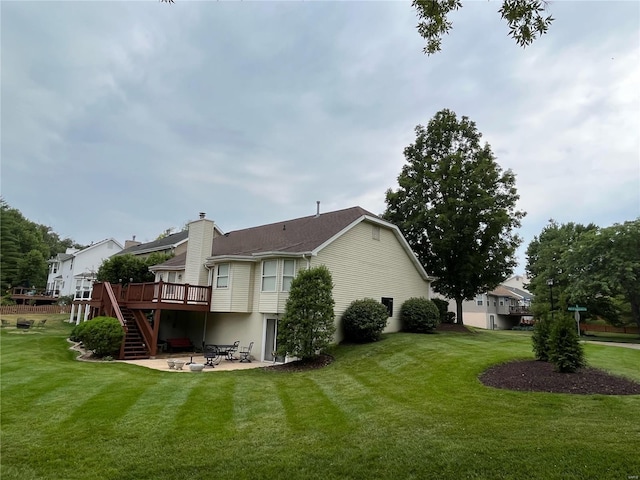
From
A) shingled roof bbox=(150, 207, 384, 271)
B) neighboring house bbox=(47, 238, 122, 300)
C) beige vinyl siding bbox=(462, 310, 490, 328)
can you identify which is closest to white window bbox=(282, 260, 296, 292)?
shingled roof bbox=(150, 207, 384, 271)

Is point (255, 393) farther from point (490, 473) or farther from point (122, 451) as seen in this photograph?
point (490, 473)

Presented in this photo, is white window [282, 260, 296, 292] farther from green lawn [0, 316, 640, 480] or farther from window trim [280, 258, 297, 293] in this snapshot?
green lawn [0, 316, 640, 480]

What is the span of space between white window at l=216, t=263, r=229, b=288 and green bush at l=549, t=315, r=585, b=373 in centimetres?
1406

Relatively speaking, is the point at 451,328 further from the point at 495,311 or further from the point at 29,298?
the point at 29,298

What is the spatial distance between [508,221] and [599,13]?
18.8m

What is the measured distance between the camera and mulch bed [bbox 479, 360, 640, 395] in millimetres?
8438

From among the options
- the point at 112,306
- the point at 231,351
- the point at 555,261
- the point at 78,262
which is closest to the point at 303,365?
the point at 231,351

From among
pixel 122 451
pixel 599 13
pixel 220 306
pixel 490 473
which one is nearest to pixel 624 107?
pixel 599 13

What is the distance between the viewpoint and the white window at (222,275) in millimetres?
19567

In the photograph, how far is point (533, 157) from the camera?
59.4 feet

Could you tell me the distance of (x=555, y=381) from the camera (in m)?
9.11

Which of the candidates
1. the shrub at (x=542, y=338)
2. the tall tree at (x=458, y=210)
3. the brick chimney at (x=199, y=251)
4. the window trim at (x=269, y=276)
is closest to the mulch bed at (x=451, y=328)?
the tall tree at (x=458, y=210)

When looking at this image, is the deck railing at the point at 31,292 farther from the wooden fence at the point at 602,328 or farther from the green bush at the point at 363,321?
the wooden fence at the point at 602,328

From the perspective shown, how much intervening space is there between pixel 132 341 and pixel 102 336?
2134 millimetres
